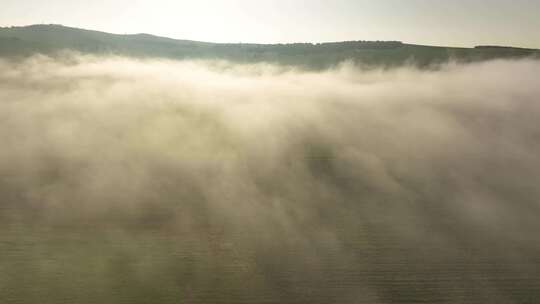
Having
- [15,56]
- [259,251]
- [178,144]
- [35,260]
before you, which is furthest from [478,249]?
[15,56]

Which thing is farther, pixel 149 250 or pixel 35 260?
pixel 149 250

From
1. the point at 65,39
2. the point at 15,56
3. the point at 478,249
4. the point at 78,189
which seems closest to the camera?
the point at 478,249

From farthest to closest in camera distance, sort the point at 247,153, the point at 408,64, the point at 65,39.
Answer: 1. the point at 65,39
2. the point at 408,64
3. the point at 247,153

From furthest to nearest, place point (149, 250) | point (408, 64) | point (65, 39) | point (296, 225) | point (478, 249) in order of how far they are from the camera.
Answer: point (65, 39) < point (408, 64) < point (296, 225) < point (478, 249) < point (149, 250)

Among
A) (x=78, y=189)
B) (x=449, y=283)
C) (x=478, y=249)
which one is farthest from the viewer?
(x=78, y=189)

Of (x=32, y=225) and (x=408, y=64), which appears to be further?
(x=408, y=64)

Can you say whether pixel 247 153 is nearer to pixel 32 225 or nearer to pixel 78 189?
pixel 78 189

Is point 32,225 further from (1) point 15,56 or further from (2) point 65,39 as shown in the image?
(2) point 65,39

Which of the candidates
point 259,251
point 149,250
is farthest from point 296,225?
point 149,250

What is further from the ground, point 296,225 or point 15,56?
point 15,56
